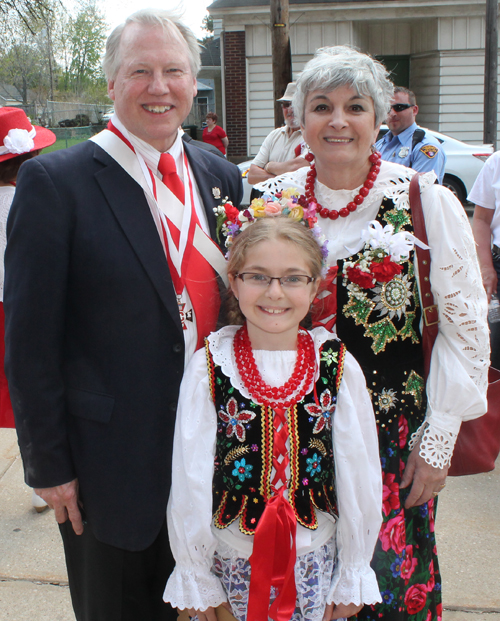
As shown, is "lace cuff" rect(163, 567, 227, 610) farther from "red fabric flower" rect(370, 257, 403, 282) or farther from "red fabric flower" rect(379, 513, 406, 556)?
"red fabric flower" rect(370, 257, 403, 282)

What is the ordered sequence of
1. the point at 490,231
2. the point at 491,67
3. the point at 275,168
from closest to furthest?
the point at 490,231 < the point at 275,168 < the point at 491,67

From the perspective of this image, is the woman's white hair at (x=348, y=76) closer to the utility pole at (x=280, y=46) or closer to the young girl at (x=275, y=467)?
the young girl at (x=275, y=467)

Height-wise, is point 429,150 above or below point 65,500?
above

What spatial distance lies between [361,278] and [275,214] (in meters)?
0.34

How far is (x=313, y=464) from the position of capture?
5.90 ft

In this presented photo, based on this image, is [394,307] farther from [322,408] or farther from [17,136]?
[17,136]

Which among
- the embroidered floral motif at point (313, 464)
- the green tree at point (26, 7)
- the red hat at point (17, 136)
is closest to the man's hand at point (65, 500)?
the embroidered floral motif at point (313, 464)

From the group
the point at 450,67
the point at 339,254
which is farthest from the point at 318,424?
the point at 450,67

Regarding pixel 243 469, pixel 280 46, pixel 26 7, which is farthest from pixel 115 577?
pixel 26 7

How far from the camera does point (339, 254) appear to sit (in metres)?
2.01

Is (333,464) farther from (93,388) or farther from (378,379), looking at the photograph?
(93,388)

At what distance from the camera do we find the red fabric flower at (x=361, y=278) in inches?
74.7

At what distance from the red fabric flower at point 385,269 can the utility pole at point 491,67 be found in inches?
418

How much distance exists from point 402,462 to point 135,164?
130 centimetres
